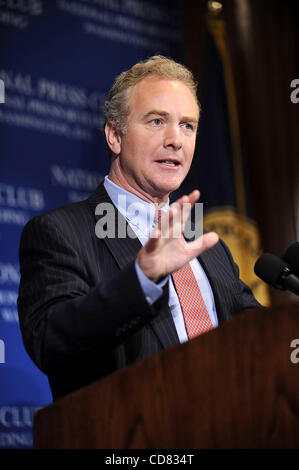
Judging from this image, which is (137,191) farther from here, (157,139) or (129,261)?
(129,261)

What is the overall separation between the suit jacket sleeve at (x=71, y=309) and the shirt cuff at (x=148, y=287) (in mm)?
11

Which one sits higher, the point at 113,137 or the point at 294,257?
the point at 113,137

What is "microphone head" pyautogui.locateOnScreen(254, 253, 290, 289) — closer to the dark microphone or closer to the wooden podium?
the dark microphone

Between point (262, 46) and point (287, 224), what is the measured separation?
1.20 m

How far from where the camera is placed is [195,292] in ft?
5.62

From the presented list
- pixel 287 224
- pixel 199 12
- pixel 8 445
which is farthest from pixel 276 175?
pixel 8 445

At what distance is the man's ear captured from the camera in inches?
78.6

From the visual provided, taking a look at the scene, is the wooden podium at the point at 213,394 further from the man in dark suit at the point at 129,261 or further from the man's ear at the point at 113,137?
the man's ear at the point at 113,137

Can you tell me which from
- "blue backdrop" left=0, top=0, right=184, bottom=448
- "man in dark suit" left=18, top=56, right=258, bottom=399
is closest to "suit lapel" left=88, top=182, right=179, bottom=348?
"man in dark suit" left=18, top=56, right=258, bottom=399

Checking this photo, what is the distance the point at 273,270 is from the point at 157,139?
0.62m

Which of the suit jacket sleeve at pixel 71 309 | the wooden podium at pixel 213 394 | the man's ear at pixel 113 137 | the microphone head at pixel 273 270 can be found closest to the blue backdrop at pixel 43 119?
the man's ear at pixel 113 137

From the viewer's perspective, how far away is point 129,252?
1.63 meters

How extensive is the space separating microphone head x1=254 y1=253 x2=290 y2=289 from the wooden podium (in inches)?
18.7

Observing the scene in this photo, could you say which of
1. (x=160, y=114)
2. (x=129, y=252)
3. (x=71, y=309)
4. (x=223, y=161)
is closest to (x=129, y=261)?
(x=129, y=252)
